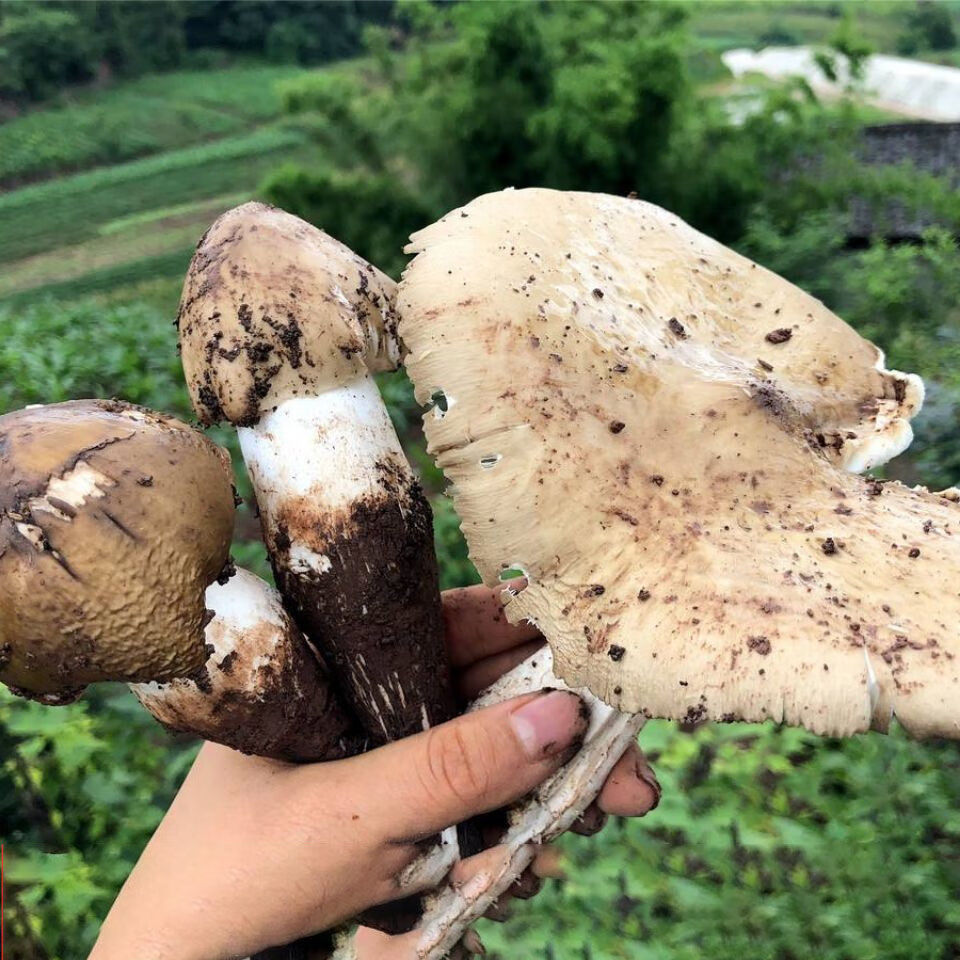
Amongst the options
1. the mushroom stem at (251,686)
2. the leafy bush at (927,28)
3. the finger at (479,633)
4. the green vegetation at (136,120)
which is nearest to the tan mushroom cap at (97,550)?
the mushroom stem at (251,686)

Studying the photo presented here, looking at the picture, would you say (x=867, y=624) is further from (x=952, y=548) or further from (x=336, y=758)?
(x=336, y=758)

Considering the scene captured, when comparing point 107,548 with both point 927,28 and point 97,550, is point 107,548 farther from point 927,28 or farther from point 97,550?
point 927,28

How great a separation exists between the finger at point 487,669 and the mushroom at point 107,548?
1.12m

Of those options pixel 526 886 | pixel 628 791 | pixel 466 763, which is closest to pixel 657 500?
pixel 466 763

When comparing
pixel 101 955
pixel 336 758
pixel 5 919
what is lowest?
pixel 5 919

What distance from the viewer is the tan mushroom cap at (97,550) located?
134 cm

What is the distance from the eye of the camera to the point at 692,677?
1.28 m

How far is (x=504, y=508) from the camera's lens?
4.75 ft

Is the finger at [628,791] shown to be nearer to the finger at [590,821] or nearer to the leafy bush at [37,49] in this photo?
the finger at [590,821]

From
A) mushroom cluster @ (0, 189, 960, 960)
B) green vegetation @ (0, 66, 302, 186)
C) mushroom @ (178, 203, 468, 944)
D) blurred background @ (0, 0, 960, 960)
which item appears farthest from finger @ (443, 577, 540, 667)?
green vegetation @ (0, 66, 302, 186)

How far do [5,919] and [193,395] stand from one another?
1.99m

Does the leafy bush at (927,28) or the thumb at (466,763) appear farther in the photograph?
the leafy bush at (927,28)

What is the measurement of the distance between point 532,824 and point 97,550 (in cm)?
131

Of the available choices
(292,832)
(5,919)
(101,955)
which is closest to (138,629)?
(292,832)
